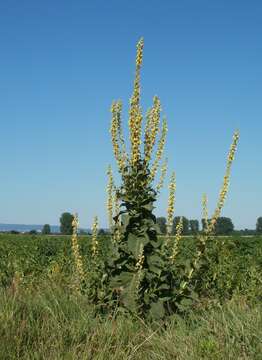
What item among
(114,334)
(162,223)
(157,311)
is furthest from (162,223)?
(114,334)

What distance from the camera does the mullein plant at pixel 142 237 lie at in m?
7.06

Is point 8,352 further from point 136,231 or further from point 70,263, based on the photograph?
point 70,263

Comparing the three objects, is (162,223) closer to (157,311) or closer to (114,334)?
(157,311)

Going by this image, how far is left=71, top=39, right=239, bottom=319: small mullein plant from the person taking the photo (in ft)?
23.2

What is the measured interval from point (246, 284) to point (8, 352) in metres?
7.19

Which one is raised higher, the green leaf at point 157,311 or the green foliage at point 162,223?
the green foliage at point 162,223

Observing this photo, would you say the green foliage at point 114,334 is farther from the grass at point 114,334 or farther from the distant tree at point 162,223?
the distant tree at point 162,223

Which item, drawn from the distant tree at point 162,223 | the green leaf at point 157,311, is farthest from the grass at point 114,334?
the distant tree at point 162,223

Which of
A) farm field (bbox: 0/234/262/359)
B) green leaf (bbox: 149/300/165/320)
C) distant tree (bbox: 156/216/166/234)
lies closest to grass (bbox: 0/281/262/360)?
farm field (bbox: 0/234/262/359)

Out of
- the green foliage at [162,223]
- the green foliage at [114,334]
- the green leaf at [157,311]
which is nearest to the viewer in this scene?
the green foliage at [114,334]

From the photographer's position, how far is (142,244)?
6.96m

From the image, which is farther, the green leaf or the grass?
the green leaf

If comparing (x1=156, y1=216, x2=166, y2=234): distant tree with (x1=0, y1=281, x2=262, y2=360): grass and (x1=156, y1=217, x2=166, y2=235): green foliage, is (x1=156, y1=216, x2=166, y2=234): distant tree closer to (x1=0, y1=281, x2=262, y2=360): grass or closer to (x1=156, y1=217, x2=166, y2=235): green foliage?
(x1=156, y1=217, x2=166, y2=235): green foliage

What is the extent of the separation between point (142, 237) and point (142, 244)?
216 mm
